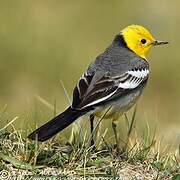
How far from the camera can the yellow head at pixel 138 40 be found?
891 cm

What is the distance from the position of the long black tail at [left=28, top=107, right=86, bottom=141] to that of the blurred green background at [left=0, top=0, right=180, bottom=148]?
1.89 m

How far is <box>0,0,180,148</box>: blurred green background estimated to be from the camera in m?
11.5

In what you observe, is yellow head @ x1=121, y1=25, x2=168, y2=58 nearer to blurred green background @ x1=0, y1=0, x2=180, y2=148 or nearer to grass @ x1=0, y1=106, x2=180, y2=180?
blurred green background @ x1=0, y1=0, x2=180, y2=148

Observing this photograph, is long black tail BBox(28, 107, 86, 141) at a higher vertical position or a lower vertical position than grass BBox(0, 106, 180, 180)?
higher

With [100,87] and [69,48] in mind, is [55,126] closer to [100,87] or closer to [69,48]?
[100,87]

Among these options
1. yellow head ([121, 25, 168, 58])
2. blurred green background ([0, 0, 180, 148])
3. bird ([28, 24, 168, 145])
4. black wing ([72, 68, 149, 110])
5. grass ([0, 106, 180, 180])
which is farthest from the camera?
blurred green background ([0, 0, 180, 148])

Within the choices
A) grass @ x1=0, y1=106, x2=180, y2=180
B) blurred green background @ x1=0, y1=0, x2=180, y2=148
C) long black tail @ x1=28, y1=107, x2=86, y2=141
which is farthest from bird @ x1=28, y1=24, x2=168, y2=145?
blurred green background @ x1=0, y1=0, x2=180, y2=148

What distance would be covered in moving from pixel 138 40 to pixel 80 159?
2641mm

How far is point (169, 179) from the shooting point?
675 cm

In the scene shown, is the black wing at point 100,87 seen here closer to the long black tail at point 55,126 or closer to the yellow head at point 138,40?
the long black tail at point 55,126

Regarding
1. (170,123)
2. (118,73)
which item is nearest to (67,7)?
(170,123)

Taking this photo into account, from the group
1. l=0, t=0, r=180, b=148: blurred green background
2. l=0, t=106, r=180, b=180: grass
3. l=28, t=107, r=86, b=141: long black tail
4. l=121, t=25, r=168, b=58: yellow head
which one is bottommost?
l=0, t=0, r=180, b=148: blurred green background

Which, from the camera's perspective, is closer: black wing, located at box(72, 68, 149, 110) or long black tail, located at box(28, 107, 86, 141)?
long black tail, located at box(28, 107, 86, 141)

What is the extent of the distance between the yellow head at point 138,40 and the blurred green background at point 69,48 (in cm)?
109
